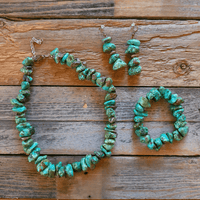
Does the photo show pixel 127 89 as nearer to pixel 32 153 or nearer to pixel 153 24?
pixel 153 24

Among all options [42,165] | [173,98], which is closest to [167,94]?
[173,98]

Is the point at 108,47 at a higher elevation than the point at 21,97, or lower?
higher

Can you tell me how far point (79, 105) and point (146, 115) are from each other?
11.3 inches

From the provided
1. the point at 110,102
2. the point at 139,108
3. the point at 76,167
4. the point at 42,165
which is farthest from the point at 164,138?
the point at 42,165

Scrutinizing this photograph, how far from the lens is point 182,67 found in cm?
77

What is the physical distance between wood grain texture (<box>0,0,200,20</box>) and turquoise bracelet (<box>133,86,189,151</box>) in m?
0.34

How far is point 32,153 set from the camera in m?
0.72

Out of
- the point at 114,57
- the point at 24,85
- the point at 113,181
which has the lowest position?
the point at 113,181

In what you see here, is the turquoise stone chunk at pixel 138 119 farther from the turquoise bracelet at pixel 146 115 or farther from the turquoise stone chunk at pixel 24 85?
the turquoise stone chunk at pixel 24 85

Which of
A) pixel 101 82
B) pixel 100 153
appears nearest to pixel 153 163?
pixel 100 153

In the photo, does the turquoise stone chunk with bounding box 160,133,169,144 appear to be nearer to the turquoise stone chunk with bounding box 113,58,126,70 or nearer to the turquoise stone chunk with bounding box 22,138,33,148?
the turquoise stone chunk with bounding box 113,58,126,70

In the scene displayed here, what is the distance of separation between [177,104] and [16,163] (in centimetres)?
73

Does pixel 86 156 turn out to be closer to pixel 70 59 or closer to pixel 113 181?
pixel 113 181

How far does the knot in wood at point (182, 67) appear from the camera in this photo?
77cm
